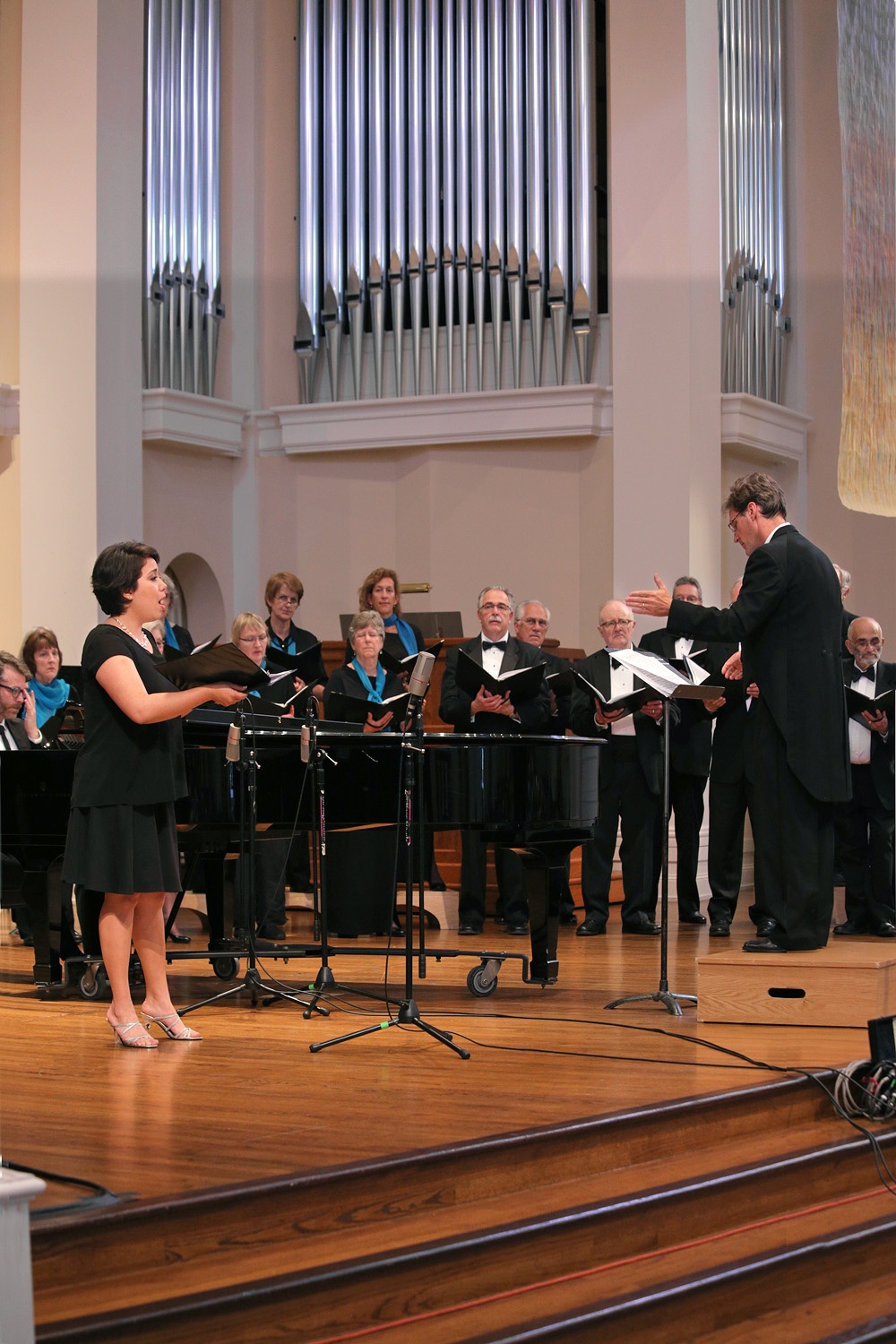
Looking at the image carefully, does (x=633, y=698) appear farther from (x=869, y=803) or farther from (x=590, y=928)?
(x=590, y=928)

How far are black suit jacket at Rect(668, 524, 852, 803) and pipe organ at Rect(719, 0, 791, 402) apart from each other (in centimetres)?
470

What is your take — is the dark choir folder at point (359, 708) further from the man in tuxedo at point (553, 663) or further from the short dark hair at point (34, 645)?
the short dark hair at point (34, 645)

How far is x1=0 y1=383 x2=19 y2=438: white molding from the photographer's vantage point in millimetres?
8852

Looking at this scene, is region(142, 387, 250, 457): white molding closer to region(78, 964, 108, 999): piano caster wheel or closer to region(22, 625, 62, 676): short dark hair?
region(22, 625, 62, 676): short dark hair

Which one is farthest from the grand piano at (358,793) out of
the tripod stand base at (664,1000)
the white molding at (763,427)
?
the white molding at (763,427)

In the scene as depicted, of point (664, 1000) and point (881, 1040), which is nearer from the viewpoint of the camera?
point (881, 1040)

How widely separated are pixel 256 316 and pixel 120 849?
20.5ft

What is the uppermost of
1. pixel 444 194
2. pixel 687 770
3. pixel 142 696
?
pixel 444 194

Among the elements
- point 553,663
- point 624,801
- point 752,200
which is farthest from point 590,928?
point 752,200

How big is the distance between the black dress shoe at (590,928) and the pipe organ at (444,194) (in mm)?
3729

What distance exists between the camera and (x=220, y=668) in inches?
172

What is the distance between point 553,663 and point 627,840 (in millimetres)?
862

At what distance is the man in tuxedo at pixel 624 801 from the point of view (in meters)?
6.93

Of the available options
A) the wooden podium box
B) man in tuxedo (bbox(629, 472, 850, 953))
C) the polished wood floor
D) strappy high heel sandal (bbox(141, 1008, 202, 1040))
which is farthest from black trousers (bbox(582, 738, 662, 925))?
strappy high heel sandal (bbox(141, 1008, 202, 1040))
